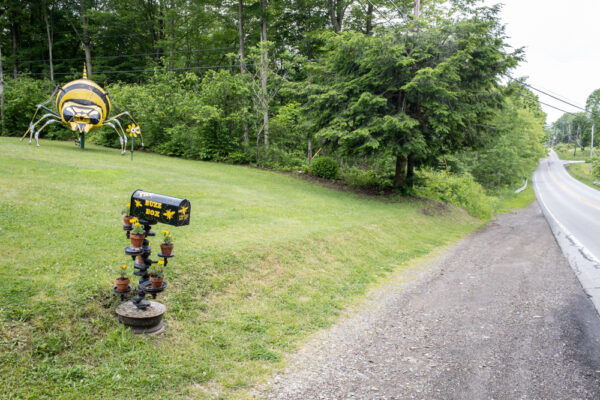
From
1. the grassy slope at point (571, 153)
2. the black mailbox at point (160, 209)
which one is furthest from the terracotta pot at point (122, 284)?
the grassy slope at point (571, 153)

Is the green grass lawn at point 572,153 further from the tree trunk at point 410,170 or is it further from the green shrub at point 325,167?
the green shrub at point 325,167

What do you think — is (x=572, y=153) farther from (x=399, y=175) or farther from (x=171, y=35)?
(x=171, y=35)

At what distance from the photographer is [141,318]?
13.8ft

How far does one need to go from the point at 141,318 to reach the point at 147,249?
0.78 m

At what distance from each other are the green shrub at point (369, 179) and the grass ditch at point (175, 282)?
6.30 m

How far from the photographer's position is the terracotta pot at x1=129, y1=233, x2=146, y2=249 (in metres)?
4.29

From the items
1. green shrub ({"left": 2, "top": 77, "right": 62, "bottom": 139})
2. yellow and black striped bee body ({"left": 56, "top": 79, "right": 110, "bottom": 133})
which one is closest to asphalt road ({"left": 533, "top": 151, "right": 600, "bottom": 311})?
yellow and black striped bee body ({"left": 56, "top": 79, "right": 110, "bottom": 133})

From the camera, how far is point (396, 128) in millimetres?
13438

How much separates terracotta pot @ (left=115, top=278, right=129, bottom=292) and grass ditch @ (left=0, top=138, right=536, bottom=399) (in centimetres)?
30

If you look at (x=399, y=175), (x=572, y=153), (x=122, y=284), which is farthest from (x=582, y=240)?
(x=572, y=153)

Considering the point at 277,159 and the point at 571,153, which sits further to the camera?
the point at 571,153

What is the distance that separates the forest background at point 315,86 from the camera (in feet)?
45.8

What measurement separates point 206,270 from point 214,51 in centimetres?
3030

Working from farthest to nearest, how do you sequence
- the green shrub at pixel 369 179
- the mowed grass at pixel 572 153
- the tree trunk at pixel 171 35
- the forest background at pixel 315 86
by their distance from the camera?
the mowed grass at pixel 572 153 < the tree trunk at pixel 171 35 < the green shrub at pixel 369 179 < the forest background at pixel 315 86
